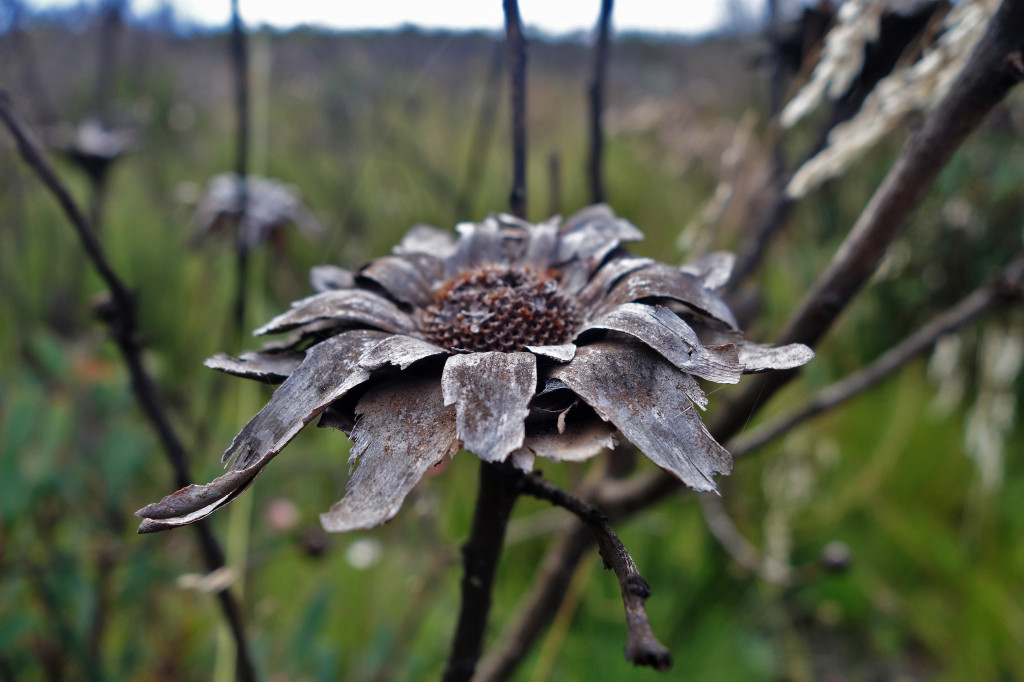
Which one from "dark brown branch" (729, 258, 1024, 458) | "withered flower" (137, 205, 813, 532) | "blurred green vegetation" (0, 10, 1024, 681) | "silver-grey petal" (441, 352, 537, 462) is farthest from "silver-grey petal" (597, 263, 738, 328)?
"blurred green vegetation" (0, 10, 1024, 681)

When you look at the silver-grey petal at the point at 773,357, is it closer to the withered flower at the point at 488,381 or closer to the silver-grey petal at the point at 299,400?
the withered flower at the point at 488,381

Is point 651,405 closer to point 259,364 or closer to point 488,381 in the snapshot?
point 488,381

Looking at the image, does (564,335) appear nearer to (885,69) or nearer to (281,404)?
(281,404)

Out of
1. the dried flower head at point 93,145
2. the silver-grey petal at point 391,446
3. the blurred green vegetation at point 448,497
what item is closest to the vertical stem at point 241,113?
the blurred green vegetation at point 448,497

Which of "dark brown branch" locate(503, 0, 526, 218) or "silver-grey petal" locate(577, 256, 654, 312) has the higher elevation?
"dark brown branch" locate(503, 0, 526, 218)

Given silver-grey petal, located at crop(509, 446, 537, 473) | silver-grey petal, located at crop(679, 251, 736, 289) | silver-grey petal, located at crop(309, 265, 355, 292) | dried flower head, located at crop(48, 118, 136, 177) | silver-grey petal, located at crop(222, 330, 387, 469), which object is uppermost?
silver-grey petal, located at crop(679, 251, 736, 289)

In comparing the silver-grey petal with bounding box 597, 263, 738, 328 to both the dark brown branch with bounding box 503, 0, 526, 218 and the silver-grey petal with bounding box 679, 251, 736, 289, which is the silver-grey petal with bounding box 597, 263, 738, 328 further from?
the dark brown branch with bounding box 503, 0, 526, 218

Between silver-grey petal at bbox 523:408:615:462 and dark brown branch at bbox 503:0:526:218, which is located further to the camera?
dark brown branch at bbox 503:0:526:218

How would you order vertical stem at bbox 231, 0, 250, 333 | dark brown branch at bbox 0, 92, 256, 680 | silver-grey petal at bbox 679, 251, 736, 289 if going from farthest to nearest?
vertical stem at bbox 231, 0, 250, 333
dark brown branch at bbox 0, 92, 256, 680
silver-grey petal at bbox 679, 251, 736, 289
